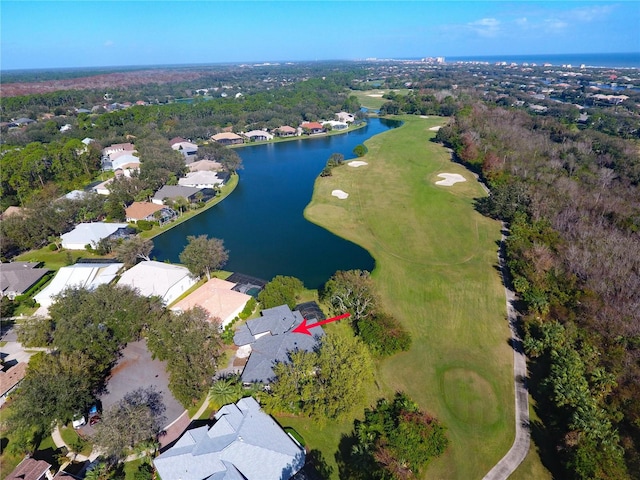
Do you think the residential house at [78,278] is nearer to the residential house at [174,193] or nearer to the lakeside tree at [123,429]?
the lakeside tree at [123,429]

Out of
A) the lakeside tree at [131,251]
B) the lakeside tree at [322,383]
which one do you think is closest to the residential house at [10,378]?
the lakeside tree at [131,251]

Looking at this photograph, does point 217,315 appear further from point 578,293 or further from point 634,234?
point 634,234

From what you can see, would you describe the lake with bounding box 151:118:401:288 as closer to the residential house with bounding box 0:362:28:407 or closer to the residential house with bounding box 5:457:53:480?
the residential house with bounding box 0:362:28:407

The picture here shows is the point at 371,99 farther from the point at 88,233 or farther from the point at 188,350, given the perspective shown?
the point at 188,350

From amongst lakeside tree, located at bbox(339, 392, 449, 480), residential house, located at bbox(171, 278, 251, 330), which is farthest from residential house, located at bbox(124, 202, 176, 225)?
lakeside tree, located at bbox(339, 392, 449, 480)

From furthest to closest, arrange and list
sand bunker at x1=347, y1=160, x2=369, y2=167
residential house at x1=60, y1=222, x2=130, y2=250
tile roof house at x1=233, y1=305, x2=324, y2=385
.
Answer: sand bunker at x1=347, y1=160, x2=369, y2=167, residential house at x1=60, y1=222, x2=130, y2=250, tile roof house at x1=233, y1=305, x2=324, y2=385

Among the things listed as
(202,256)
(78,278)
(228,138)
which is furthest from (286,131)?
(78,278)

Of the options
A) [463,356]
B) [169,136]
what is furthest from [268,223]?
[169,136]
